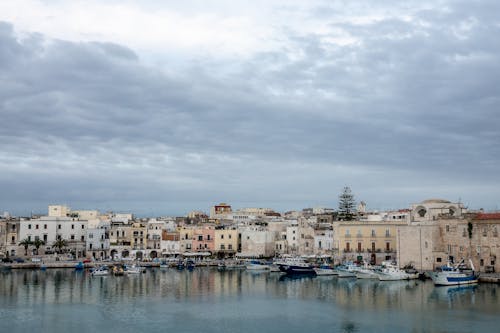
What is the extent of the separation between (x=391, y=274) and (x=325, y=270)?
29.8 feet

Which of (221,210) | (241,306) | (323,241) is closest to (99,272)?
(323,241)

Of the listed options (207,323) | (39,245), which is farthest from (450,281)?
(39,245)

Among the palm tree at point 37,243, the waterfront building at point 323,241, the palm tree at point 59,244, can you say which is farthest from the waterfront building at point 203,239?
the palm tree at point 37,243

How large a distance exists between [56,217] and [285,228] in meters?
27.8

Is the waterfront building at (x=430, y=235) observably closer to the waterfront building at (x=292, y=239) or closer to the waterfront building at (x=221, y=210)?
the waterfront building at (x=292, y=239)

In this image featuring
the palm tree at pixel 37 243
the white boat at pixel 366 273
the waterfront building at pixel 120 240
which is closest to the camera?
the white boat at pixel 366 273

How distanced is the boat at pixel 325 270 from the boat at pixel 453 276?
12.5 m

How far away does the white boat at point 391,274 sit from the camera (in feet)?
164

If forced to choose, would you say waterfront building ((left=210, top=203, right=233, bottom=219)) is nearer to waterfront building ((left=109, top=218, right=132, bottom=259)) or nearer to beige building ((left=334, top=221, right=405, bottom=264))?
waterfront building ((left=109, top=218, right=132, bottom=259))

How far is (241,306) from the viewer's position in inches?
1508

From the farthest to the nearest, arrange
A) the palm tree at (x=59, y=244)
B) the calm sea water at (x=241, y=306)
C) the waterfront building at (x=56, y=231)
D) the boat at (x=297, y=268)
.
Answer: the waterfront building at (x=56, y=231) → the palm tree at (x=59, y=244) → the boat at (x=297, y=268) → the calm sea water at (x=241, y=306)

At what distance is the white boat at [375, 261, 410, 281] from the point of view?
1967 inches

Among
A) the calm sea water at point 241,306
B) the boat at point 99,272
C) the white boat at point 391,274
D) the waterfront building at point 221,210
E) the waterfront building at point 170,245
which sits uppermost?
the waterfront building at point 221,210

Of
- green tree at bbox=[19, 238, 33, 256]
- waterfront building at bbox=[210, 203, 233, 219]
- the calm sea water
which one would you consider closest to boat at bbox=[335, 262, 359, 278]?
the calm sea water
